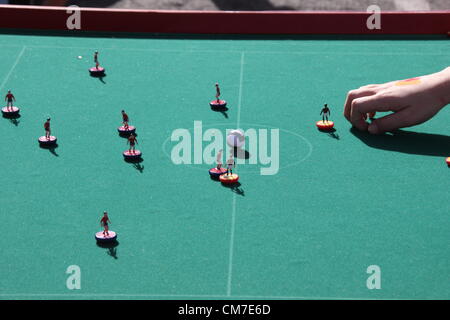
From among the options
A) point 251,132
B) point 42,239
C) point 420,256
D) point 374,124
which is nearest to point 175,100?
point 251,132

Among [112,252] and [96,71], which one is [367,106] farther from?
[112,252]

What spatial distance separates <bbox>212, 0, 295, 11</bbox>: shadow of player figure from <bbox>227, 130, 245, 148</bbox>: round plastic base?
18723mm

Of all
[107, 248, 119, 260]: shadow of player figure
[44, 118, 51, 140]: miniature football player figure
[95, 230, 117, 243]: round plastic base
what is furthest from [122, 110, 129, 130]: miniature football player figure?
[107, 248, 119, 260]: shadow of player figure

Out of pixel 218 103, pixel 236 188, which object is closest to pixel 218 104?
pixel 218 103

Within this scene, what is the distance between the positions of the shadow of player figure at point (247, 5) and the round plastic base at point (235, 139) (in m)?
18.7

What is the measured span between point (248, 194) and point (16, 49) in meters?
14.0

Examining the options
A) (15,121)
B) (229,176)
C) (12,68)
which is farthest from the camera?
(12,68)

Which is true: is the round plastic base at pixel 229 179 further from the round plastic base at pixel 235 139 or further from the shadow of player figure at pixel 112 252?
the shadow of player figure at pixel 112 252

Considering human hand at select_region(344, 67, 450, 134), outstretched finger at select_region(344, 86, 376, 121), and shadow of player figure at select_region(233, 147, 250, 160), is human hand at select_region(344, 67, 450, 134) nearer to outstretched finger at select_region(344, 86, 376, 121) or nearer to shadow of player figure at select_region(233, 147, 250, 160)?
outstretched finger at select_region(344, 86, 376, 121)

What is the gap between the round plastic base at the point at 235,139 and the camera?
28.5 metres

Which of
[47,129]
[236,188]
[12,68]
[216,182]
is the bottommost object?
[236,188]

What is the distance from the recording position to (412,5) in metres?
47.0

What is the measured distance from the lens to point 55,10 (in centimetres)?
3759

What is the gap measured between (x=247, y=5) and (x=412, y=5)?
7840mm
